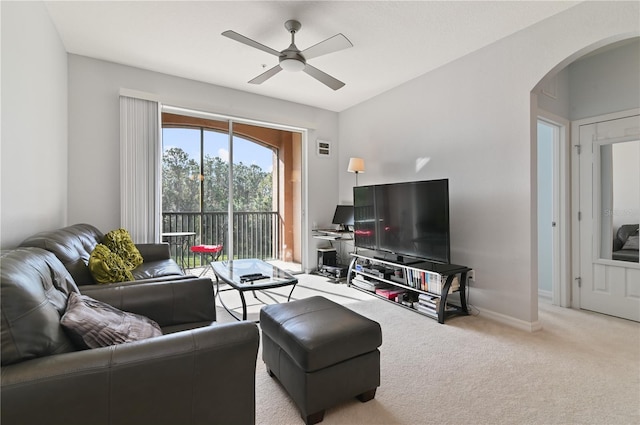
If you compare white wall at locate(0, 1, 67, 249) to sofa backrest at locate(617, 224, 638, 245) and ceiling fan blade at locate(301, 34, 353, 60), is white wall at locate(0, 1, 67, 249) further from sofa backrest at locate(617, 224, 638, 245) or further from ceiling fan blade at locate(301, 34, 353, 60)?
sofa backrest at locate(617, 224, 638, 245)

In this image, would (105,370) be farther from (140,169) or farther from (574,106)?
(574,106)

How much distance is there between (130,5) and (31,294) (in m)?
2.47

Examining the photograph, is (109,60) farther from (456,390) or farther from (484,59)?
(456,390)

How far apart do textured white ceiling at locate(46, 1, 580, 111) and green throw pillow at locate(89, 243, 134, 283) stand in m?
1.98

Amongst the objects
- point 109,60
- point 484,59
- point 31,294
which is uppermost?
point 109,60

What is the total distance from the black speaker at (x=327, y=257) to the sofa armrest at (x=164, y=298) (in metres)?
2.97

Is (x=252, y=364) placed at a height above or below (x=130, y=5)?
below

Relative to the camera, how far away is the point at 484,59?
297 centimetres

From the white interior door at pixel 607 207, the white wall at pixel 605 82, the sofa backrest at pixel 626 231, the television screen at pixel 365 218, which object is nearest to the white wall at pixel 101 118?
the television screen at pixel 365 218

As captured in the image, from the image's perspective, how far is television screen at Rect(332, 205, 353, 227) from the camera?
4.70m

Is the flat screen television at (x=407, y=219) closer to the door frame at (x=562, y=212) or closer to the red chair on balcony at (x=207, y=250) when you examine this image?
the door frame at (x=562, y=212)

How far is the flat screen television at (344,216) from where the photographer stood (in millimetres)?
4707

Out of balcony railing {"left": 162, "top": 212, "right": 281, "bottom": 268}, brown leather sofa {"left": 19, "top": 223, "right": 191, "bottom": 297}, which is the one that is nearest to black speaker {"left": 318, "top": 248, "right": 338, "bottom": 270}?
balcony railing {"left": 162, "top": 212, "right": 281, "bottom": 268}

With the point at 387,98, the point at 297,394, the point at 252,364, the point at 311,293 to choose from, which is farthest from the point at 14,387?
the point at 387,98
